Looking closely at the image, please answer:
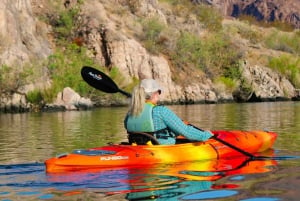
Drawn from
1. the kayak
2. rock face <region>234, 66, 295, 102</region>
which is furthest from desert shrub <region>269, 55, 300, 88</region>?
the kayak

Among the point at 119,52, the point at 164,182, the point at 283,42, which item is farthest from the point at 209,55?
the point at 164,182

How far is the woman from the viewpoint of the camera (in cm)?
862

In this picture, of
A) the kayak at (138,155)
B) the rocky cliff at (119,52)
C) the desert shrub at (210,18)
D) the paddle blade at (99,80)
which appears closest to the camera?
the kayak at (138,155)

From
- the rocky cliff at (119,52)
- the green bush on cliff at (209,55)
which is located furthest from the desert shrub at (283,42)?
the rocky cliff at (119,52)

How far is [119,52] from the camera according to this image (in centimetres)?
5081

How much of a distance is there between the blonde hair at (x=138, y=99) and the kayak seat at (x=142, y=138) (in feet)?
1.18

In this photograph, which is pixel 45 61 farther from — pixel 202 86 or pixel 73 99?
pixel 202 86

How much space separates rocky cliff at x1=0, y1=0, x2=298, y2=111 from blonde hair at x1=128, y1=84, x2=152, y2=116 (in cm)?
2952

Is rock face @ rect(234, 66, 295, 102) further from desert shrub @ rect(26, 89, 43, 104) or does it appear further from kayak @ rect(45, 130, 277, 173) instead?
kayak @ rect(45, 130, 277, 173)

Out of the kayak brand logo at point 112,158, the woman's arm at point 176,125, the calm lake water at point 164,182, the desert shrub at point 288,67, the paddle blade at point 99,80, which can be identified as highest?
the desert shrub at point 288,67

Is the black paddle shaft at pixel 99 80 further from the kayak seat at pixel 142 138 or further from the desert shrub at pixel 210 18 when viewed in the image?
the desert shrub at pixel 210 18

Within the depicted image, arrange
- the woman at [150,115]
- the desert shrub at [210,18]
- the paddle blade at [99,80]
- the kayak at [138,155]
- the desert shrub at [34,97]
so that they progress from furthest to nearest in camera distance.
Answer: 1. the desert shrub at [210,18]
2. the desert shrub at [34,97]
3. the paddle blade at [99,80]
4. the woman at [150,115]
5. the kayak at [138,155]

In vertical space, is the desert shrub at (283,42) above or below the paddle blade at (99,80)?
above

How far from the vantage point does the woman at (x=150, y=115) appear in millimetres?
8617
